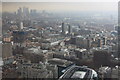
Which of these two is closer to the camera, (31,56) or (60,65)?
(60,65)

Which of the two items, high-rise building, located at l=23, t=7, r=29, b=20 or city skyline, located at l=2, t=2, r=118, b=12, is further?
high-rise building, located at l=23, t=7, r=29, b=20

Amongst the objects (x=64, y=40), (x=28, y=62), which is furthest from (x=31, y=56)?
(x=64, y=40)

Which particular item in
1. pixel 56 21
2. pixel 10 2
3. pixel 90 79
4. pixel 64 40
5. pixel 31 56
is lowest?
pixel 90 79

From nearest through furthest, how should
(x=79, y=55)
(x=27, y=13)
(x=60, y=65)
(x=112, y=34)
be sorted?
1. (x=60, y=65)
2. (x=79, y=55)
3. (x=112, y=34)
4. (x=27, y=13)

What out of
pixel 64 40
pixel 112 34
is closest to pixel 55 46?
pixel 64 40

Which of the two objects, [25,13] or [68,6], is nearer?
[68,6]

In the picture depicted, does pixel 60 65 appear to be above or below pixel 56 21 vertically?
below

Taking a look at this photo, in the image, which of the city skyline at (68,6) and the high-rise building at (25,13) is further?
the high-rise building at (25,13)

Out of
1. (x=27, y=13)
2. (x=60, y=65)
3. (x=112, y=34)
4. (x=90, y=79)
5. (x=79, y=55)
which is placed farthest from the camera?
(x=27, y=13)

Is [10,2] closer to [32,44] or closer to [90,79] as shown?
[32,44]
